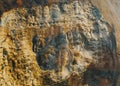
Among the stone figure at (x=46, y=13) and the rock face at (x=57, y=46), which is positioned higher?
the stone figure at (x=46, y=13)

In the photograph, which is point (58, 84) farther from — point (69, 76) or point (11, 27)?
point (11, 27)

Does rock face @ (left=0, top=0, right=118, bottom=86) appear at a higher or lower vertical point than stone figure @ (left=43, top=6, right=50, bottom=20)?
lower

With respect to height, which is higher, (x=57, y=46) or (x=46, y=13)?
(x=46, y=13)

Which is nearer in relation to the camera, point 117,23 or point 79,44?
point 79,44

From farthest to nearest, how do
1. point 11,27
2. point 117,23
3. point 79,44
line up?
point 117,23 → point 79,44 → point 11,27

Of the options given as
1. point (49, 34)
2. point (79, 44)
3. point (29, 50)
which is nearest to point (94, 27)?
point (79, 44)

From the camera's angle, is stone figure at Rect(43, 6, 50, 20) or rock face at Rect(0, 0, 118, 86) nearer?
rock face at Rect(0, 0, 118, 86)

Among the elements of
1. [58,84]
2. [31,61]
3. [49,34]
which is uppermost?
[49,34]

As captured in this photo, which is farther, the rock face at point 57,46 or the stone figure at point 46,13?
the stone figure at point 46,13
